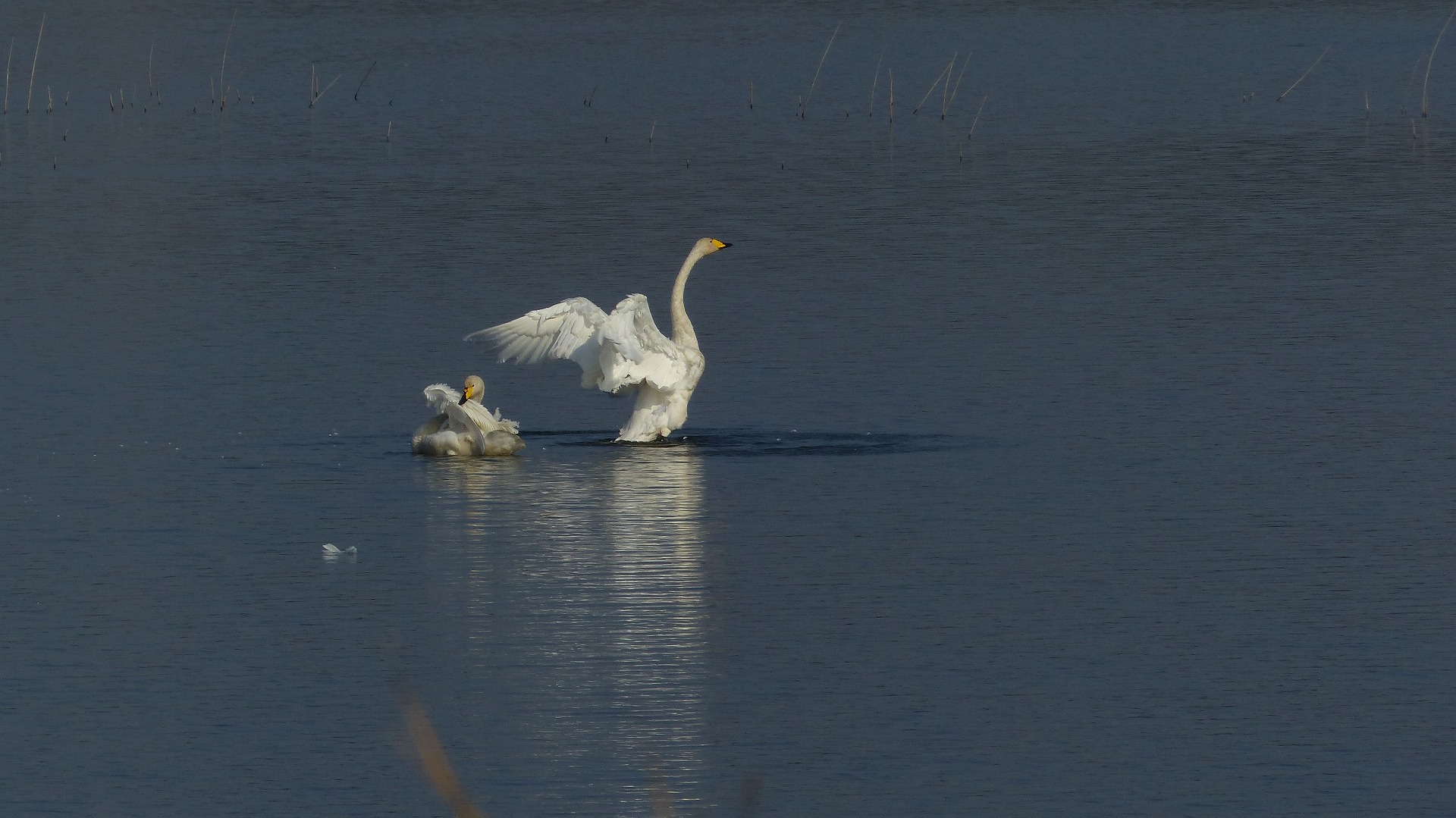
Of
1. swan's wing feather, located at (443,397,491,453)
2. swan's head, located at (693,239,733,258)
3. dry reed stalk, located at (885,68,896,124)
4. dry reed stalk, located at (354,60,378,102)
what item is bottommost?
swan's wing feather, located at (443,397,491,453)

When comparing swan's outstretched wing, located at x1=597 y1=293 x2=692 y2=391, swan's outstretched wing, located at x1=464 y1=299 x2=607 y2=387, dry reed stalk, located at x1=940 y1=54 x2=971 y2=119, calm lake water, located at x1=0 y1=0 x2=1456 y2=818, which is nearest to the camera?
calm lake water, located at x1=0 y1=0 x2=1456 y2=818

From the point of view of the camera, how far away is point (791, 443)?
685 inches

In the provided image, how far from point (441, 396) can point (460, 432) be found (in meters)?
0.32

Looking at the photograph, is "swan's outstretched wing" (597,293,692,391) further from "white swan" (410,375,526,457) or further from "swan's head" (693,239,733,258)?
"swan's head" (693,239,733,258)

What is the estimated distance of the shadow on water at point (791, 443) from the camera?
1709 cm

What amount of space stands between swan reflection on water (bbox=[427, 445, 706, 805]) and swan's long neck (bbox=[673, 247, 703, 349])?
0.81m

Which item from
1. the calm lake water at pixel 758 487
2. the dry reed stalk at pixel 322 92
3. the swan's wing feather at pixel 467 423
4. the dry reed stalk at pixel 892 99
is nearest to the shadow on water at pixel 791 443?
the calm lake water at pixel 758 487

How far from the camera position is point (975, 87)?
153 ft

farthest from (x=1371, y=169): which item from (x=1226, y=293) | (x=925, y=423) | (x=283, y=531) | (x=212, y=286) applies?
(x=283, y=531)

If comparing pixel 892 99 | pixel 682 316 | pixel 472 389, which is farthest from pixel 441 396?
pixel 892 99

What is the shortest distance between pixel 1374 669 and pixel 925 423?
6.47 m

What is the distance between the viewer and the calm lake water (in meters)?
10.7

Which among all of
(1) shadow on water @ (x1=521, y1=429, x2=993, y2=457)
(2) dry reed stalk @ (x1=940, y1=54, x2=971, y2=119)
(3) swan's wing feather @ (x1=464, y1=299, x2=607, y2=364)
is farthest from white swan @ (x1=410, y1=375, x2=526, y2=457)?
(2) dry reed stalk @ (x1=940, y1=54, x2=971, y2=119)

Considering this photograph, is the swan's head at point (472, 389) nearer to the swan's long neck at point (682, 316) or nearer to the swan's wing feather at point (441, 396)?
the swan's wing feather at point (441, 396)
